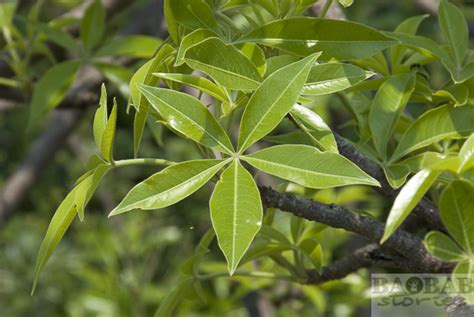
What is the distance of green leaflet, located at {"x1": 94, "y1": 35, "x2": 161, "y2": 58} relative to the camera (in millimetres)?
1495

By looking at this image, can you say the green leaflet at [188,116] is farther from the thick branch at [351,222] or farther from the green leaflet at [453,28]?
the green leaflet at [453,28]

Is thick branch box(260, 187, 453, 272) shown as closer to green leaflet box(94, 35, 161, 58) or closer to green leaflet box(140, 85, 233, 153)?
green leaflet box(140, 85, 233, 153)

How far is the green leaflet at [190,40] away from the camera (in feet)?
2.50

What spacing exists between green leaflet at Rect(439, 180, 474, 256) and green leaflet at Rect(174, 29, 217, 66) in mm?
262

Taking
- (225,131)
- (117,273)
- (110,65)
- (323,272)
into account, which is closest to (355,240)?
(117,273)

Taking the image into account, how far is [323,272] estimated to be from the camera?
111 cm

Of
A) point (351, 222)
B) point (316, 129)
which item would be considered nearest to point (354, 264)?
point (351, 222)

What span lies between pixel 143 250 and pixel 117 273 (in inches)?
6.0

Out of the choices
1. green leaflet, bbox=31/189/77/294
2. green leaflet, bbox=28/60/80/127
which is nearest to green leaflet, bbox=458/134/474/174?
green leaflet, bbox=31/189/77/294

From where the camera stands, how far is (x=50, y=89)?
1379 mm

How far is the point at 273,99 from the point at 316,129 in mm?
67


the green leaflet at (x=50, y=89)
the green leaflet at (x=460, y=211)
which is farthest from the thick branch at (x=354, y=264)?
the green leaflet at (x=50, y=89)

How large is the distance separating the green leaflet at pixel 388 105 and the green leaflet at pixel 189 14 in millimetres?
209

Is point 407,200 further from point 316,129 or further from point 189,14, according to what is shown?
point 189,14
